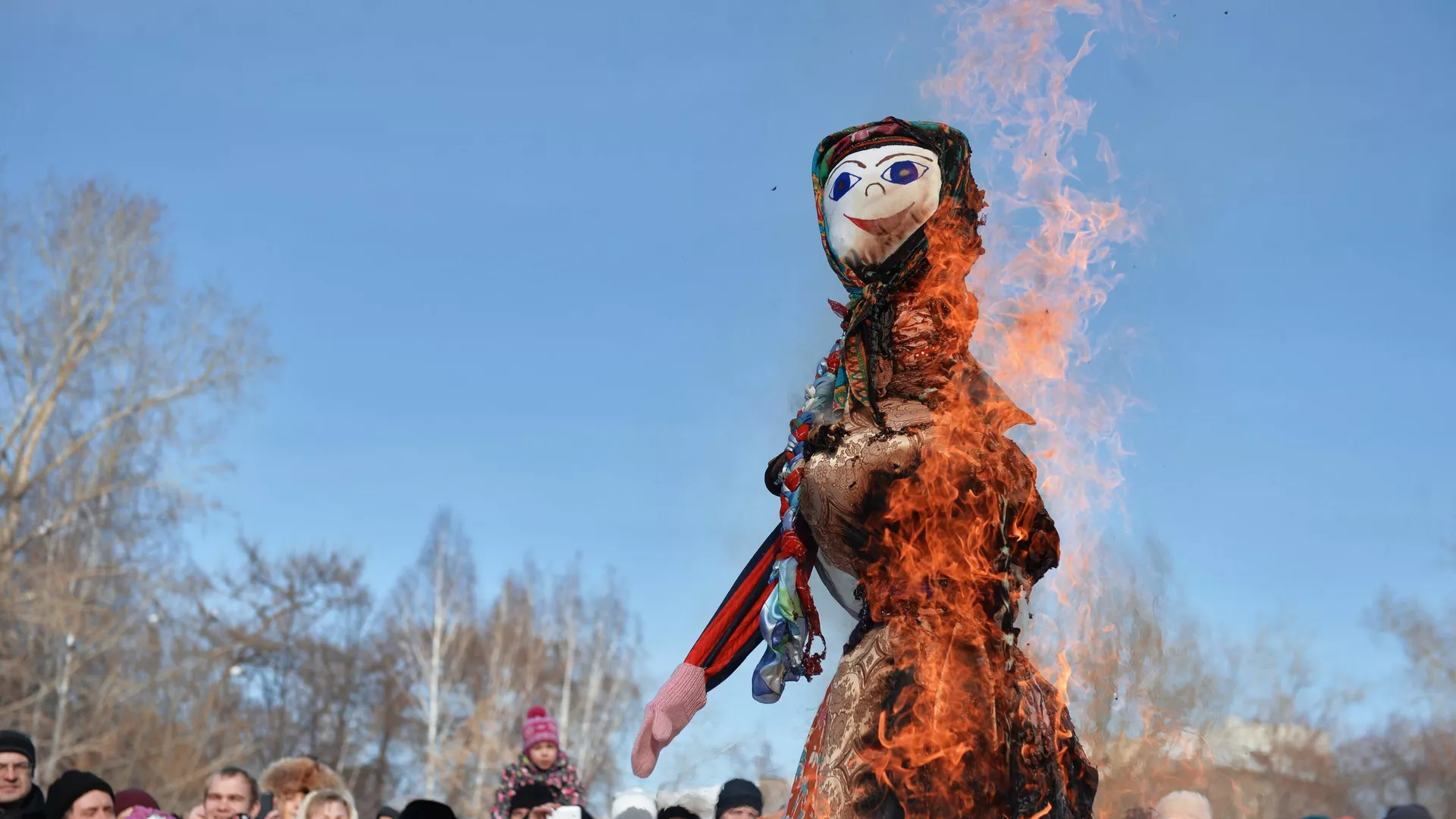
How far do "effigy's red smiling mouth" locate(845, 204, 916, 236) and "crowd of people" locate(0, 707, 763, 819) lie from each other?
3052mm

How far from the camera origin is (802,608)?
14.9 feet

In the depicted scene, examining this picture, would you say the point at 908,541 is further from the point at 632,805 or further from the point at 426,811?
the point at 632,805

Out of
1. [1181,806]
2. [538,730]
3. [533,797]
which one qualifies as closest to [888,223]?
[1181,806]

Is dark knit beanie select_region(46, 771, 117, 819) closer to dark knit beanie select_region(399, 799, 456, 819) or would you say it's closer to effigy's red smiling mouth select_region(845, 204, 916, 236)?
dark knit beanie select_region(399, 799, 456, 819)

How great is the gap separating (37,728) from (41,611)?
79.2 inches

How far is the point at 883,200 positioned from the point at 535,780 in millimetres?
5547

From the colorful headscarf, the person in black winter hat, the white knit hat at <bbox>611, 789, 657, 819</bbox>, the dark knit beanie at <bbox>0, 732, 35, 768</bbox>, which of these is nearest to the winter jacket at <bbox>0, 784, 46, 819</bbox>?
the person in black winter hat

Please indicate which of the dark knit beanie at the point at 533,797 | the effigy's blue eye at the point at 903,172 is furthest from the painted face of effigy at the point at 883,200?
the dark knit beanie at the point at 533,797

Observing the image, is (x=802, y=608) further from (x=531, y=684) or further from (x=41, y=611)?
(x=531, y=684)

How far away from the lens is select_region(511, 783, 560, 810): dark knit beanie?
26.0ft

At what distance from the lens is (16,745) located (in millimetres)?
7031

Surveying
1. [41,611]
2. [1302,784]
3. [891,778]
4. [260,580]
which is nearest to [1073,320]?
[891,778]

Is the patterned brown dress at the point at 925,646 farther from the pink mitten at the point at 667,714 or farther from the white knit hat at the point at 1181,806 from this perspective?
the white knit hat at the point at 1181,806

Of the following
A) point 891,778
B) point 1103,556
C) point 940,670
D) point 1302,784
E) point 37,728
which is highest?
point 37,728
